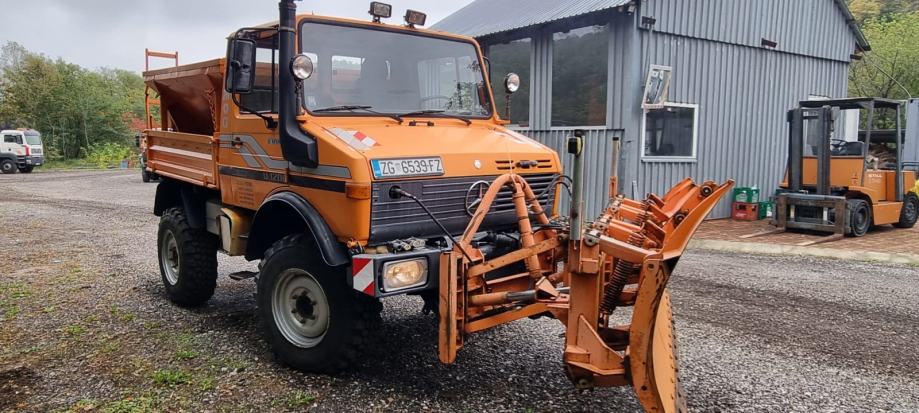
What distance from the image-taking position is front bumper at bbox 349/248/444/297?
11.8 feet

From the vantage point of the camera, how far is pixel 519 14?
43.2ft

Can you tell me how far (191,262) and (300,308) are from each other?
6.53 feet

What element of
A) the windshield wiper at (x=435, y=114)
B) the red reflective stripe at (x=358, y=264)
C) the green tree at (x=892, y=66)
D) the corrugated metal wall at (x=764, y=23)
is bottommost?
the red reflective stripe at (x=358, y=264)

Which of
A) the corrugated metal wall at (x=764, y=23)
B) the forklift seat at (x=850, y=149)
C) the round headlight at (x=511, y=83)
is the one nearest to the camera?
the round headlight at (x=511, y=83)

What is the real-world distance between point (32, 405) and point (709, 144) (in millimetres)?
11546

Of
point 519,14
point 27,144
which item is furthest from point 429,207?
point 27,144

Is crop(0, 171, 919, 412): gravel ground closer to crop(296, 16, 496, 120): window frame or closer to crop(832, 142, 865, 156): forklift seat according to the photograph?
crop(296, 16, 496, 120): window frame

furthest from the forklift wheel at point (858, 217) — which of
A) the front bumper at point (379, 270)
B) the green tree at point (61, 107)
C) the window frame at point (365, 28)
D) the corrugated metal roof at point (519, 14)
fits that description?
the green tree at point (61, 107)

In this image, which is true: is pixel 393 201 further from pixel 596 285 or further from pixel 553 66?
pixel 553 66

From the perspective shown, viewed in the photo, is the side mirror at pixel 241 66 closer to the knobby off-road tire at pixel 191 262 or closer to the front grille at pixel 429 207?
the front grille at pixel 429 207

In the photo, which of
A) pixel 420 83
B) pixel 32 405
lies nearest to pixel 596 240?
pixel 420 83

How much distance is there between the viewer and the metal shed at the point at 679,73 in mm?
11109

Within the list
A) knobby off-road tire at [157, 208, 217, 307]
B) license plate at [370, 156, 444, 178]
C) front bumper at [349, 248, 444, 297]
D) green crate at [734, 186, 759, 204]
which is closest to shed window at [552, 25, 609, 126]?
green crate at [734, 186, 759, 204]

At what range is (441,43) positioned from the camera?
5.13 metres
